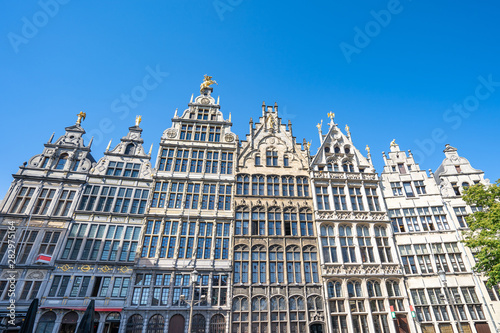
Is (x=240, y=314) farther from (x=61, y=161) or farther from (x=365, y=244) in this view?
(x=61, y=161)

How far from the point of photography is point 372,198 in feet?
97.6

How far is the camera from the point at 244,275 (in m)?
24.4

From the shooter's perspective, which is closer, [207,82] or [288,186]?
[288,186]

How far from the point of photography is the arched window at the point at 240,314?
22.2 meters

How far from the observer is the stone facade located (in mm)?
22219

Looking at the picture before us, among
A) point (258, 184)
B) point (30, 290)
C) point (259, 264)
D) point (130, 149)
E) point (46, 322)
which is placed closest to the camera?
point (46, 322)

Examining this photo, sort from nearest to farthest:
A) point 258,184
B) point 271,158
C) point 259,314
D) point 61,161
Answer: point 259,314 < point 61,161 < point 258,184 < point 271,158

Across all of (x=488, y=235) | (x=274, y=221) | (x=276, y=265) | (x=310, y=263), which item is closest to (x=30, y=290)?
(x=276, y=265)

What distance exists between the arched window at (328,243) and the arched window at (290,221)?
2.81m

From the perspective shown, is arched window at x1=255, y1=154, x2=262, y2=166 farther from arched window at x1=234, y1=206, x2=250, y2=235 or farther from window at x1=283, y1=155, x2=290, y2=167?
arched window at x1=234, y1=206, x2=250, y2=235

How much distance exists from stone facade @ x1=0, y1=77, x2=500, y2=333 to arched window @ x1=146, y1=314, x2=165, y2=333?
0.12m

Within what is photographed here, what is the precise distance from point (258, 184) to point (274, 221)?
14.6ft

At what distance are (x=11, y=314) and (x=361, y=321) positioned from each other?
1089 inches

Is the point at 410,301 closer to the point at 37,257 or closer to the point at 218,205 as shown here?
the point at 218,205
